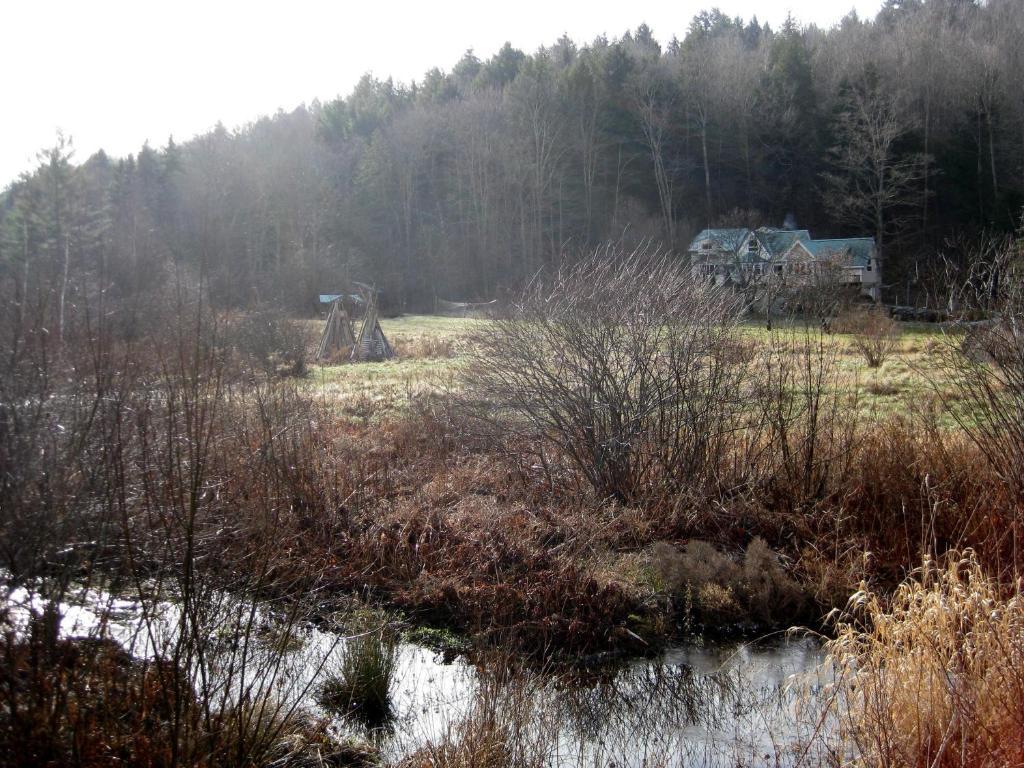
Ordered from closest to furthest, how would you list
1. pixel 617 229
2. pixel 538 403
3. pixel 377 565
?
pixel 377 565 < pixel 538 403 < pixel 617 229

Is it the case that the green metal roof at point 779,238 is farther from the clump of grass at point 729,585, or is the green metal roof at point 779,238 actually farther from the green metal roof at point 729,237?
the clump of grass at point 729,585

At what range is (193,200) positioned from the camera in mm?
33375

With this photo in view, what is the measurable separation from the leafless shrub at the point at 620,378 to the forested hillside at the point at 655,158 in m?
30.1

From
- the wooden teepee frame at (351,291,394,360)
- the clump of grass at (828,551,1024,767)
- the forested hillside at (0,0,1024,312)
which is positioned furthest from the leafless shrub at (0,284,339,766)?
the forested hillside at (0,0,1024,312)

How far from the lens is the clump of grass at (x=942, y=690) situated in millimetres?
4602

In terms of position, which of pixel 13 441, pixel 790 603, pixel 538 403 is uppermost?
pixel 13 441

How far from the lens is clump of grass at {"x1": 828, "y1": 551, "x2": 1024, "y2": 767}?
4.60 m

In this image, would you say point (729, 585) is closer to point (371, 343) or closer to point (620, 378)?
point (620, 378)

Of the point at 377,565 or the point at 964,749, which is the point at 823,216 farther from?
the point at 964,749

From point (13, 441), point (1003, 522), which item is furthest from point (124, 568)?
point (1003, 522)

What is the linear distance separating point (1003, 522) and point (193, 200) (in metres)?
31.6

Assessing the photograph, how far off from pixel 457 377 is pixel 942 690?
10.3 metres

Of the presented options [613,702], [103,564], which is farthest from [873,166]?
[103,564]

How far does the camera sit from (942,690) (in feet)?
16.5
